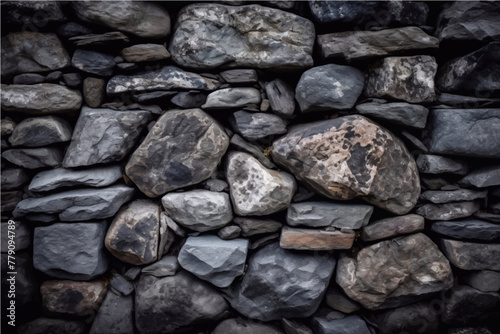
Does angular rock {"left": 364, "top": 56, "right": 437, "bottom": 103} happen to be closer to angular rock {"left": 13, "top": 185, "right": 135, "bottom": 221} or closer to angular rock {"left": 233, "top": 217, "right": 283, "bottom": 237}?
angular rock {"left": 233, "top": 217, "right": 283, "bottom": 237}

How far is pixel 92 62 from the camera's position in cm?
191

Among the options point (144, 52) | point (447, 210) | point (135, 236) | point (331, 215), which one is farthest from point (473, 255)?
point (144, 52)

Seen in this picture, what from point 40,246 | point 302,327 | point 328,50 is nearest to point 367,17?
point 328,50

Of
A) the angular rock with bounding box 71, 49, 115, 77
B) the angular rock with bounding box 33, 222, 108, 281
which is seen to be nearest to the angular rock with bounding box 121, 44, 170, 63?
the angular rock with bounding box 71, 49, 115, 77

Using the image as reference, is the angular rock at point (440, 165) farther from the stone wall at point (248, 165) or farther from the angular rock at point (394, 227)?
the angular rock at point (394, 227)

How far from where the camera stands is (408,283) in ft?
6.48

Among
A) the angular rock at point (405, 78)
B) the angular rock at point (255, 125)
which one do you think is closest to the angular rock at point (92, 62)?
the angular rock at point (255, 125)

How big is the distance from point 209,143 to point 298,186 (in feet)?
2.61

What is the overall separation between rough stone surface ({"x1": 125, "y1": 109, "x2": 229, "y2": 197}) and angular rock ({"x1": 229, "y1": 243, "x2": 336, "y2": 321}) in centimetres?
90

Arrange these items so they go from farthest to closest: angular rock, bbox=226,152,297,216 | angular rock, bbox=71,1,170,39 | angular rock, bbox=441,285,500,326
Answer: angular rock, bbox=441,285,500,326, angular rock, bbox=226,152,297,216, angular rock, bbox=71,1,170,39

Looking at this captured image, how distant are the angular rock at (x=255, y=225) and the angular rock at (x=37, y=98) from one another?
1603 mm

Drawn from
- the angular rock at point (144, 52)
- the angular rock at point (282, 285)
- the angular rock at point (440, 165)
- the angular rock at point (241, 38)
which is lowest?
the angular rock at point (282, 285)

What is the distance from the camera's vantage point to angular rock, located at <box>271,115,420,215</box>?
182 centimetres

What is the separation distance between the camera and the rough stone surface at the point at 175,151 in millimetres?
1941
